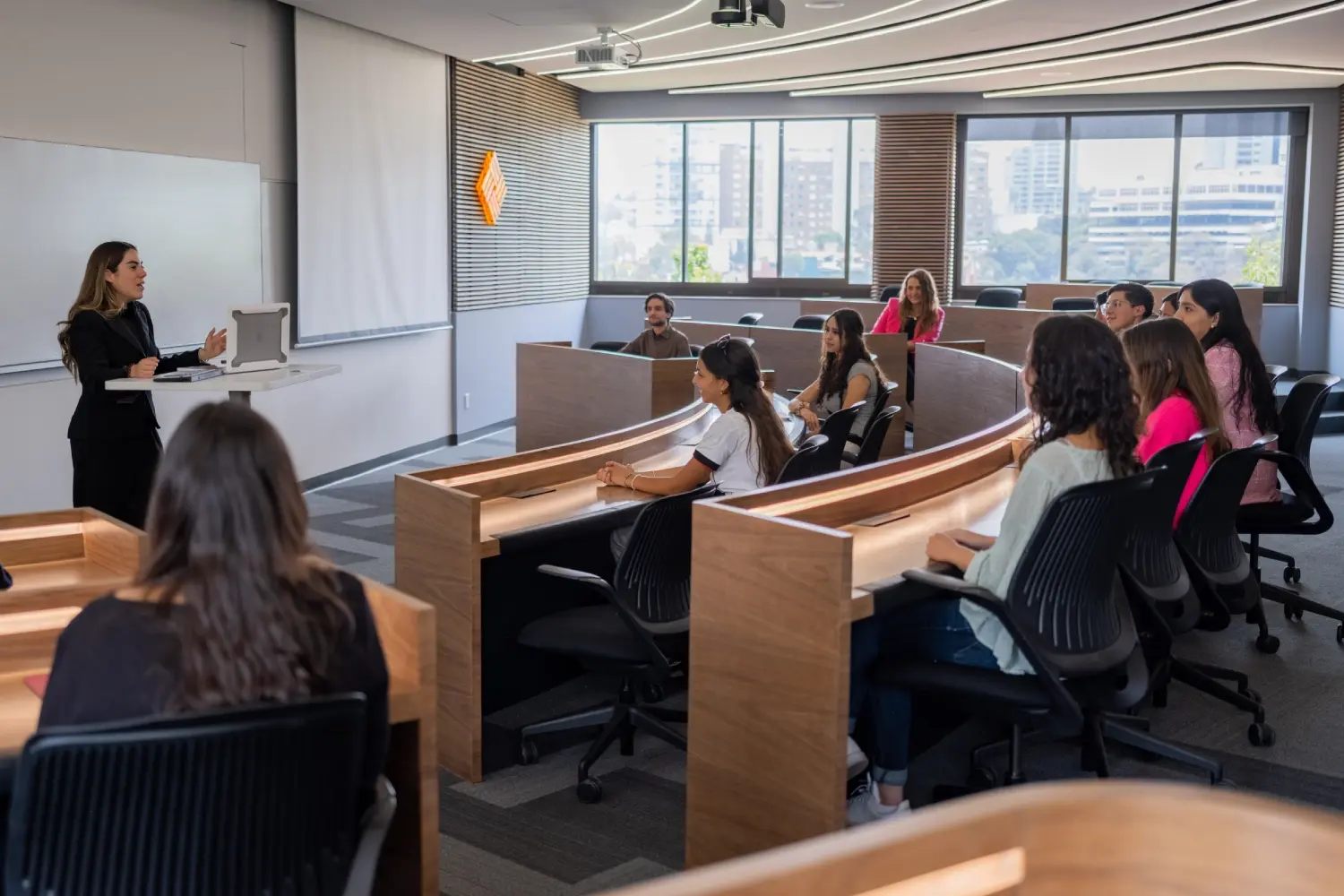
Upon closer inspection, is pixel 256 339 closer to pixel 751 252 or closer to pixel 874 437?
pixel 874 437

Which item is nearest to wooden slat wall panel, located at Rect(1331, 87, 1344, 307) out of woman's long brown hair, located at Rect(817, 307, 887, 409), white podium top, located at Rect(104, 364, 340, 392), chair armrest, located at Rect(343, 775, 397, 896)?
woman's long brown hair, located at Rect(817, 307, 887, 409)

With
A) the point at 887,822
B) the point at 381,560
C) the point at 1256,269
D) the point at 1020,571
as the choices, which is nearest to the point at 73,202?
the point at 381,560

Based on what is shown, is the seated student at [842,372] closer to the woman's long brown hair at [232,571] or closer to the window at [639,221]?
the woman's long brown hair at [232,571]

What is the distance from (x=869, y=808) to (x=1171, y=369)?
1805 millimetres

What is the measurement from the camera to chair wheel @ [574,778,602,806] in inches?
141

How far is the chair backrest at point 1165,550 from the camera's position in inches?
138

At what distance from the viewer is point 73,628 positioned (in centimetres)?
172

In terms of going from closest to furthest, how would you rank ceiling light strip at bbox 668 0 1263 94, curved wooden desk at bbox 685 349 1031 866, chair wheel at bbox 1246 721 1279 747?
curved wooden desk at bbox 685 349 1031 866 → chair wheel at bbox 1246 721 1279 747 → ceiling light strip at bbox 668 0 1263 94

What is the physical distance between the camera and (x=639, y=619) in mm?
3494

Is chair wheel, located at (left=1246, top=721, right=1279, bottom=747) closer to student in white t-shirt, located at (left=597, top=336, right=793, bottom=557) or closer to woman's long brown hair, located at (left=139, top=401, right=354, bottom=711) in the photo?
student in white t-shirt, located at (left=597, top=336, right=793, bottom=557)

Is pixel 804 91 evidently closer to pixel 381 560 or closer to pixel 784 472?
pixel 381 560

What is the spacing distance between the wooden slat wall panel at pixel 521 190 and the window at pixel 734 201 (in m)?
0.40

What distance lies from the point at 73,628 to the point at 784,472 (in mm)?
2751

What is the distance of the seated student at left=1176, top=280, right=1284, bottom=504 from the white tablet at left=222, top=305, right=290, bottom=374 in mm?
3597
